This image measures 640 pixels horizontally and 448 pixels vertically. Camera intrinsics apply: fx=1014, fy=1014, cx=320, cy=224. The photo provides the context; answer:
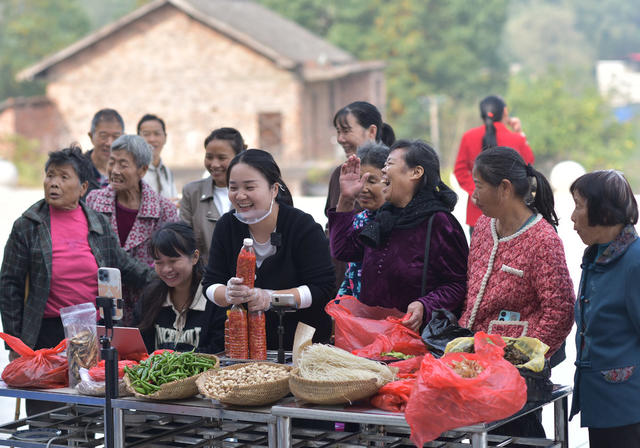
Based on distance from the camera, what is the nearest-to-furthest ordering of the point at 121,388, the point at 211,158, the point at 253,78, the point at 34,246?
the point at 121,388
the point at 34,246
the point at 211,158
the point at 253,78

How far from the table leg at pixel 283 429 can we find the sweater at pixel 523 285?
77 cm

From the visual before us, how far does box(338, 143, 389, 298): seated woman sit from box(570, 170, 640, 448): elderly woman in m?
0.97

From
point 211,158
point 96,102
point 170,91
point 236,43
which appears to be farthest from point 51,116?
point 211,158

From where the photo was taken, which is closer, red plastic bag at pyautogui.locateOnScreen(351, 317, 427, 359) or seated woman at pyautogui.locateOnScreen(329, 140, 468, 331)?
red plastic bag at pyautogui.locateOnScreen(351, 317, 427, 359)

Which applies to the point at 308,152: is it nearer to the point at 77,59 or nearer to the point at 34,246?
the point at 77,59

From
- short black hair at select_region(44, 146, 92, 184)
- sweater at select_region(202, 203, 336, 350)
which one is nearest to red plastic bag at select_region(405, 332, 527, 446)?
sweater at select_region(202, 203, 336, 350)

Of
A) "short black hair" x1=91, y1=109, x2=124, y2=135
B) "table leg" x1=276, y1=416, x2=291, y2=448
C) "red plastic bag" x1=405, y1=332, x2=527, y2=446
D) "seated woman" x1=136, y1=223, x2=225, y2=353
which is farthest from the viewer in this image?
"short black hair" x1=91, y1=109, x2=124, y2=135

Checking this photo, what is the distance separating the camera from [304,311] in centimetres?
399

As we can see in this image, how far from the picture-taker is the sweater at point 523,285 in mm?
3387

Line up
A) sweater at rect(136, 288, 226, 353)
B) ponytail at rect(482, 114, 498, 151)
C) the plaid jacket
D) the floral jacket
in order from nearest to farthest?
sweater at rect(136, 288, 226, 353) → the plaid jacket → the floral jacket → ponytail at rect(482, 114, 498, 151)

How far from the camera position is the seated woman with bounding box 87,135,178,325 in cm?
491

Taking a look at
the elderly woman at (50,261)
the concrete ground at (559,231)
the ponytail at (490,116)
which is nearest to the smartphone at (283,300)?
the elderly woman at (50,261)

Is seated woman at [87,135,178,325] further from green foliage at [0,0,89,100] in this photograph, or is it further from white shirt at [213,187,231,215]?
green foliage at [0,0,89,100]

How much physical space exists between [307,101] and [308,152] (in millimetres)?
1962
